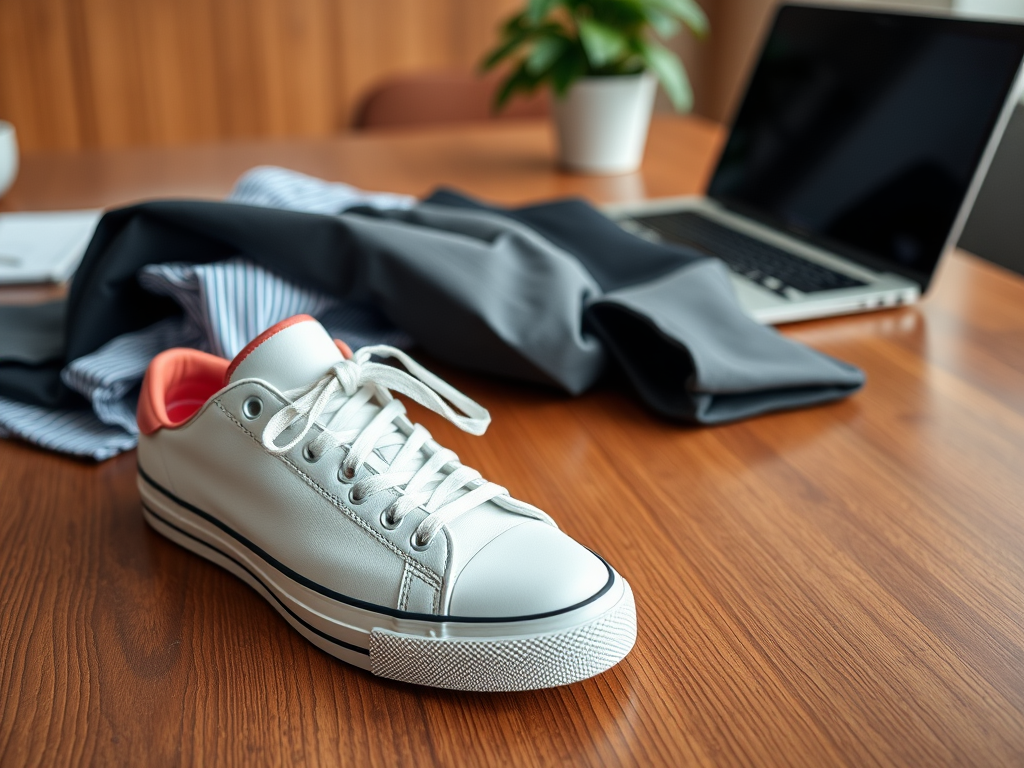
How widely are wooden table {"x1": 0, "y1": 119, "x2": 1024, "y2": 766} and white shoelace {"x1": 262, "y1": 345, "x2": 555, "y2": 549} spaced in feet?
0.28

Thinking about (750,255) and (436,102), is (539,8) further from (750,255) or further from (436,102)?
(436,102)

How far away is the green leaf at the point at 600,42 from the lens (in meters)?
1.28

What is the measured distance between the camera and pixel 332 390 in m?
0.53

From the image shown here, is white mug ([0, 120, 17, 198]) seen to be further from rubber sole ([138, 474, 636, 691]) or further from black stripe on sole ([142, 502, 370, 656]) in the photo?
rubber sole ([138, 474, 636, 691])

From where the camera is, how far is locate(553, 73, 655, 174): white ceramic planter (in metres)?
1.36

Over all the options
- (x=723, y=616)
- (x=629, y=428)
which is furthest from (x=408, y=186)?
(x=723, y=616)

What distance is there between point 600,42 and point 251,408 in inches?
36.6

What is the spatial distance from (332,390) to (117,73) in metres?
→ 2.49

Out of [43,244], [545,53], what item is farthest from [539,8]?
[43,244]

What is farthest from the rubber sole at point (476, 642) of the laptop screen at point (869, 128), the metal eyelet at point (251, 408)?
the laptop screen at point (869, 128)

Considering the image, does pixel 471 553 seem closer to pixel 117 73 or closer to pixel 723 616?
pixel 723 616

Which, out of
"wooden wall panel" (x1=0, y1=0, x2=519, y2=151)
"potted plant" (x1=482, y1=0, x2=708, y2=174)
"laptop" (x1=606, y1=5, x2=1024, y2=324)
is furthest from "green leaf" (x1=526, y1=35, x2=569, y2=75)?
"wooden wall panel" (x1=0, y1=0, x2=519, y2=151)

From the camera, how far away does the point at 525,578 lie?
17.8 inches

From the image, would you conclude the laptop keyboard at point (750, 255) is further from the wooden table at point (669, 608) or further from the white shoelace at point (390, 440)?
the white shoelace at point (390, 440)
